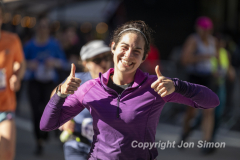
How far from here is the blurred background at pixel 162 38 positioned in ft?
22.5

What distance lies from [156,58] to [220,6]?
4.28 meters

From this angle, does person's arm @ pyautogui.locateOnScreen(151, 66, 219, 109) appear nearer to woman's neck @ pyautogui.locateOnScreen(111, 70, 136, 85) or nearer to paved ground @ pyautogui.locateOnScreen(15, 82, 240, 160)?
woman's neck @ pyautogui.locateOnScreen(111, 70, 136, 85)

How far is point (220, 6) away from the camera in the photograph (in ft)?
42.4

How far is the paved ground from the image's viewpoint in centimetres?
610

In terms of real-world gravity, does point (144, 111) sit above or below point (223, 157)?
above

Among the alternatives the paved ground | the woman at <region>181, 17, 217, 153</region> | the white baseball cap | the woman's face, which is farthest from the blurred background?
the white baseball cap

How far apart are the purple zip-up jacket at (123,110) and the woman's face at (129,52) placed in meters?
0.10

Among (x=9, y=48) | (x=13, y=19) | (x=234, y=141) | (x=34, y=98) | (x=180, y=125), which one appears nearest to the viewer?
(x=9, y=48)

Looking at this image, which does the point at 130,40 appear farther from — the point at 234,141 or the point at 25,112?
the point at 25,112

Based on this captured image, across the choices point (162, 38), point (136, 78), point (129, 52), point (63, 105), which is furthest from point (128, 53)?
point (162, 38)

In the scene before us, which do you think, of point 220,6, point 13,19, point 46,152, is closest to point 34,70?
point 46,152

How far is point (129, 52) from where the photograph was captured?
253 cm

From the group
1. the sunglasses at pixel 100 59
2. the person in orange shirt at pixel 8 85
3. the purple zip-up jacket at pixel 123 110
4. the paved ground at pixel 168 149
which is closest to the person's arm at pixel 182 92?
the purple zip-up jacket at pixel 123 110

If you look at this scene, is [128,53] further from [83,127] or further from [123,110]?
[83,127]
